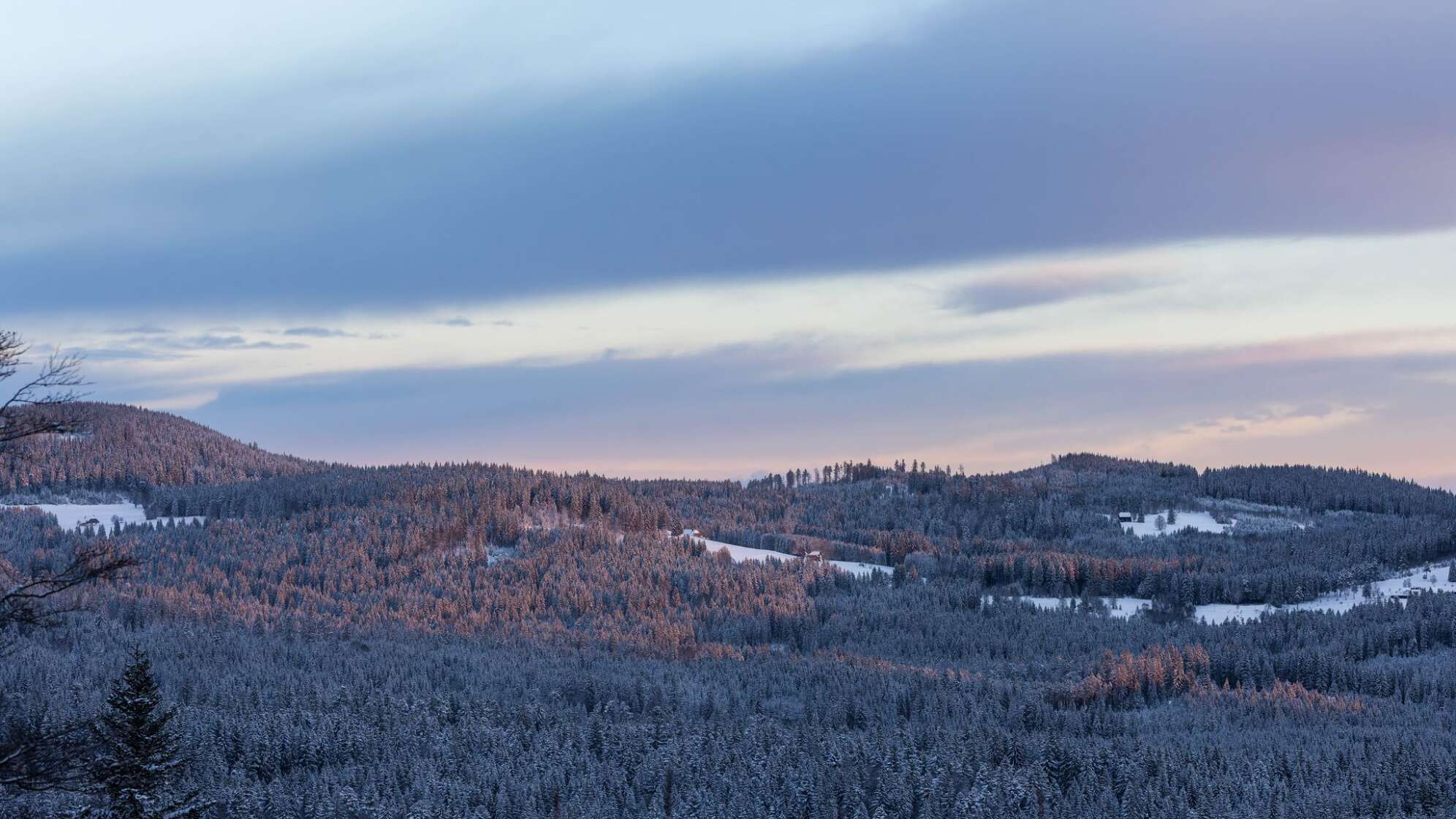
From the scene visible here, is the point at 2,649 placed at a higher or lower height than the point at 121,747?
higher

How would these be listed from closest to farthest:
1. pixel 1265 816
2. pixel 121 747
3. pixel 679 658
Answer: pixel 121 747 < pixel 1265 816 < pixel 679 658

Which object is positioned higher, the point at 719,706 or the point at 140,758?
the point at 140,758

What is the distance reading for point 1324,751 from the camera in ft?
348

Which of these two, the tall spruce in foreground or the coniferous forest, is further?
the coniferous forest

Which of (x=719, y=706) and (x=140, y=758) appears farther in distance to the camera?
(x=719, y=706)

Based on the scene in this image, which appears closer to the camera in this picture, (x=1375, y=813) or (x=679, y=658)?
(x=1375, y=813)

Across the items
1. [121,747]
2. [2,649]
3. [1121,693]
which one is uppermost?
[2,649]

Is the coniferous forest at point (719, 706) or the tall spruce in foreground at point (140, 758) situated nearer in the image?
the tall spruce in foreground at point (140, 758)

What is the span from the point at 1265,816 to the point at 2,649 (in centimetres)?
8546

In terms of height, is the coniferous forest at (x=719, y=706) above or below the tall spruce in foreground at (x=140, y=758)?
below

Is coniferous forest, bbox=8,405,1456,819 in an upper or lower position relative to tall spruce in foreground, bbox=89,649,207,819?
lower

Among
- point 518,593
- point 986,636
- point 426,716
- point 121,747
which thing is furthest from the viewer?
point 518,593

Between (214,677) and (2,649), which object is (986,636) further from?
(2,649)

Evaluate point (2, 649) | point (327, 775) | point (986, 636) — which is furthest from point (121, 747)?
point (986, 636)
